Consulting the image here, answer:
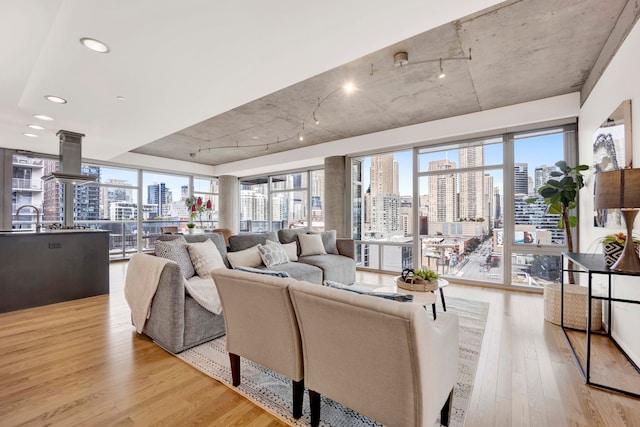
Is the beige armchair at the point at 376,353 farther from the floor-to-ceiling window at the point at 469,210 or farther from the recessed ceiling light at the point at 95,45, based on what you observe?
the floor-to-ceiling window at the point at 469,210

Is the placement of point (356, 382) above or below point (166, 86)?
below

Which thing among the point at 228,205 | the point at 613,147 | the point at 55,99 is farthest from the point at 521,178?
the point at 228,205

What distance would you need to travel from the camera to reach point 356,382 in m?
1.33

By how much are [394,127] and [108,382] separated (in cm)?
518

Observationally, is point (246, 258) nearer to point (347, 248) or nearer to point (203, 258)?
point (203, 258)

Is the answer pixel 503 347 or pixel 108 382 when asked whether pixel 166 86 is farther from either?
pixel 503 347

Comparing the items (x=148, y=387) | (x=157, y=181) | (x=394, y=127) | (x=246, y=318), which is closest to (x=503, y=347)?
(x=246, y=318)

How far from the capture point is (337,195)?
6090mm

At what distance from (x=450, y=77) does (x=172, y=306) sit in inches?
150

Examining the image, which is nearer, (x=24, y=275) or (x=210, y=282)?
(x=210, y=282)

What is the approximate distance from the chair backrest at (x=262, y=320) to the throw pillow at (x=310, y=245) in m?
2.61

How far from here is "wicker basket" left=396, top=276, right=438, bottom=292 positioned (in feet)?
8.73

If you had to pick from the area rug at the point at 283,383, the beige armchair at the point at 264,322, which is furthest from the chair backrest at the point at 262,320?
the area rug at the point at 283,383

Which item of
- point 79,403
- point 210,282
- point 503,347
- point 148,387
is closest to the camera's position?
point 79,403
